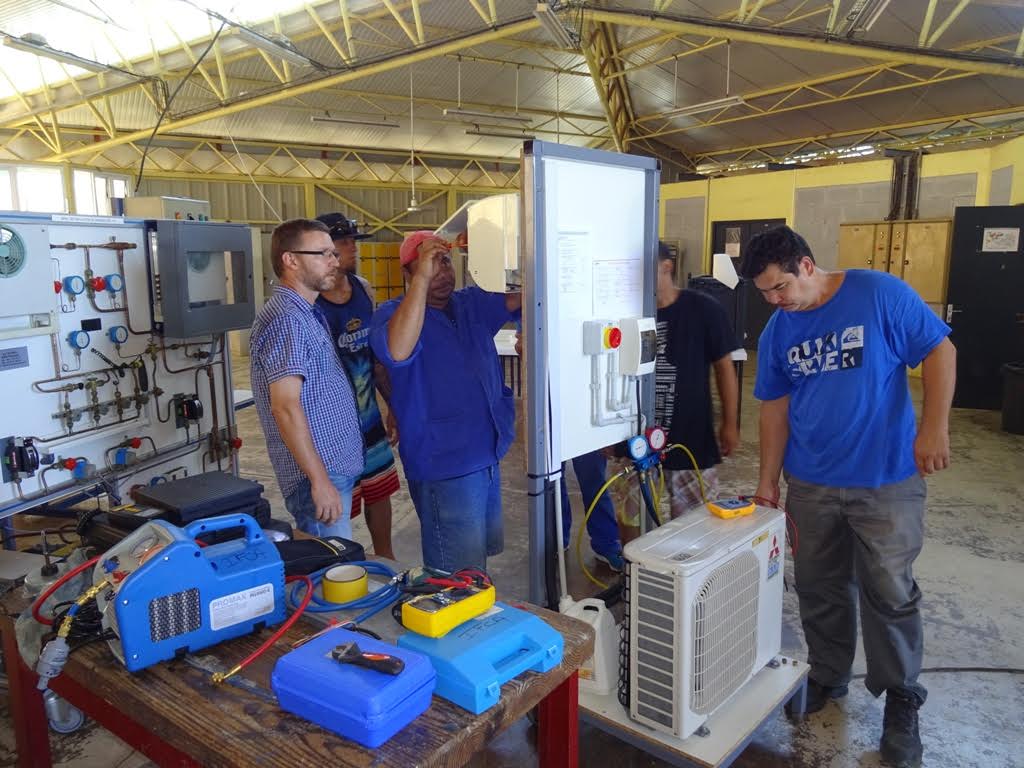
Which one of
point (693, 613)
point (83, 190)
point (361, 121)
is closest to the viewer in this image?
point (693, 613)

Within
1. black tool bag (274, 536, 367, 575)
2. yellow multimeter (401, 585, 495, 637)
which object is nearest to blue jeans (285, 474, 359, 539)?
black tool bag (274, 536, 367, 575)

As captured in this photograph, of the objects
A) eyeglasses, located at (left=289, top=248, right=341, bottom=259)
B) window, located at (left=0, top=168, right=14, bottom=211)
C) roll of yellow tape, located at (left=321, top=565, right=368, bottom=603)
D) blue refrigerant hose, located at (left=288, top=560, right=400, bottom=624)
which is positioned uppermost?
window, located at (left=0, top=168, right=14, bottom=211)

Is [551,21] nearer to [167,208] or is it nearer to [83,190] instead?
[167,208]

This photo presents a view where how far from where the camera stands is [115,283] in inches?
106

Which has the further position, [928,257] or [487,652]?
[928,257]

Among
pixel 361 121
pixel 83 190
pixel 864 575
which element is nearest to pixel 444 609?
pixel 864 575

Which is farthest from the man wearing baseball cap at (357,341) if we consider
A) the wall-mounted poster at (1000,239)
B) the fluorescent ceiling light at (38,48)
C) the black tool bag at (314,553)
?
the wall-mounted poster at (1000,239)

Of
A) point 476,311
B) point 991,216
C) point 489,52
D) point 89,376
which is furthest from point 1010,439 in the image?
point 489,52

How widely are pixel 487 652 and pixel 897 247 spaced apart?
8532mm

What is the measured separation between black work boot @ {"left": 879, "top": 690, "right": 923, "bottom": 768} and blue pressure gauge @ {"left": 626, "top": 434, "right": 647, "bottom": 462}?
96 centimetres

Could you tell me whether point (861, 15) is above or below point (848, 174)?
above

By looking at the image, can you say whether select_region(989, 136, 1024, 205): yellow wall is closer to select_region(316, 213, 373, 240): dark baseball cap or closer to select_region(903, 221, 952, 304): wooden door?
select_region(903, 221, 952, 304): wooden door

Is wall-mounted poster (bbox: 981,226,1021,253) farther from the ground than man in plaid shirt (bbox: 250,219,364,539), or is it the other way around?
wall-mounted poster (bbox: 981,226,1021,253)

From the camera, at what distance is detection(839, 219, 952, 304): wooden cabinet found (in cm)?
779
